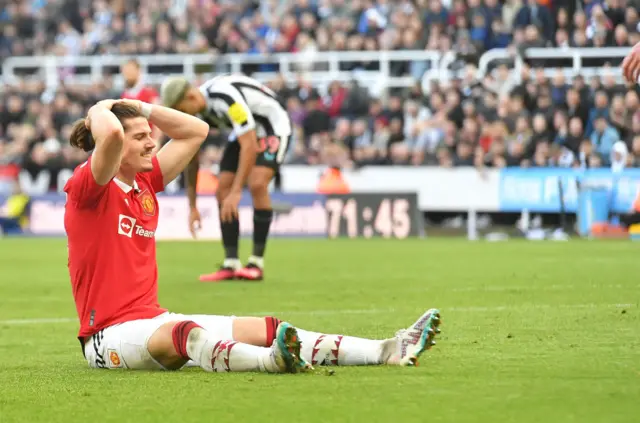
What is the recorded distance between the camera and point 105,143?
618cm

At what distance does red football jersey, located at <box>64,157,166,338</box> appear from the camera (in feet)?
21.2

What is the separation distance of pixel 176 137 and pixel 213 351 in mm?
1488

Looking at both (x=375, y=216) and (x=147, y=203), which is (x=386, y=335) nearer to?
(x=147, y=203)

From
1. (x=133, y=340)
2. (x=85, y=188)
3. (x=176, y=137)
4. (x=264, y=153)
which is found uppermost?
(x=176, y=137)

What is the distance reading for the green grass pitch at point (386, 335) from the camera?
17.2ft

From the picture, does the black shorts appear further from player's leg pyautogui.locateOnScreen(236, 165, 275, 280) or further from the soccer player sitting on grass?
the soccer player sitting on grass

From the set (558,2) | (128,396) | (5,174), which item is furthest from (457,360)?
(5,174)

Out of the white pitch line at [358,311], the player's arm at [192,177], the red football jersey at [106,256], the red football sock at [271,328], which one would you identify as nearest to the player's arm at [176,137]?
the red football jersey at [106,256]

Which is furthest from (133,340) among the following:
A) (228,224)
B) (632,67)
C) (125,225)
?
(228,224)

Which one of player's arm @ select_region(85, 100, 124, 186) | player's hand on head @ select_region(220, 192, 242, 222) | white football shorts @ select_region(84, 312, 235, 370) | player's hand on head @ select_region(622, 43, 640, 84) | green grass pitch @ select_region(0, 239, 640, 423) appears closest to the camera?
green grass pitch @ select_region(0, 239, 640, 423)

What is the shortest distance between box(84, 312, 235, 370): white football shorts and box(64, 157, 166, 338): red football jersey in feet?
0.19

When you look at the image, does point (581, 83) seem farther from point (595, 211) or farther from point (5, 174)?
point (5, 174)

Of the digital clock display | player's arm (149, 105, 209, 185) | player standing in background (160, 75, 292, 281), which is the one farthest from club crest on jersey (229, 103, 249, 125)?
the digital clock display

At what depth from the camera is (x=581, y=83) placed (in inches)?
920
